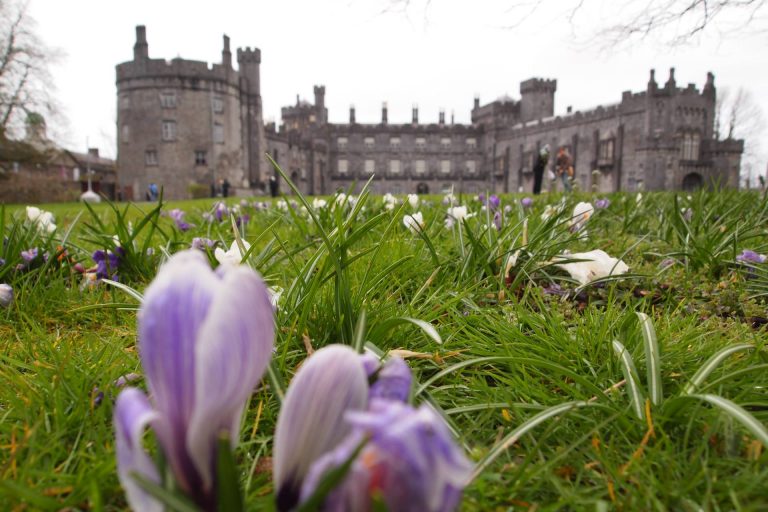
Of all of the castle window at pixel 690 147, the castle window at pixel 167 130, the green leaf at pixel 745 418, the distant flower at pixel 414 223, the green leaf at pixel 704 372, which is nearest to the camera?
the green leaf at pixel 745 418

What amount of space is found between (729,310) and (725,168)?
5233 cm

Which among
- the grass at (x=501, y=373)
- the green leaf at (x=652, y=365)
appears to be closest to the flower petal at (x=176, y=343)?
the grass at (x=501, y=373)

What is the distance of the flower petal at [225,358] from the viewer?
0.47 m

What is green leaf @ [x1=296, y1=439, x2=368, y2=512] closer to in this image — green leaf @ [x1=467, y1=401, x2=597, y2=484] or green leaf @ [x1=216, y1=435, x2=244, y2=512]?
green leaf @ [x1=216, y1=435, x2=244, y2=512]

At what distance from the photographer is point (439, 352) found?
4.63 ft

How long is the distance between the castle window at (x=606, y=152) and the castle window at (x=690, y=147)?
5885 millimetres

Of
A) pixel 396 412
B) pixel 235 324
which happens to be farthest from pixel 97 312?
pixel 396 412

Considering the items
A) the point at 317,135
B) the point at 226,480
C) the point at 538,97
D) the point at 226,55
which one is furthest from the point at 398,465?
the point at 538,97

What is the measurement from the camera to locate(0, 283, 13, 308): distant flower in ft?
6.13

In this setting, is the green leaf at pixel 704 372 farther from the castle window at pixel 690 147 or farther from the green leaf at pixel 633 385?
the castle window at pixel 690 147

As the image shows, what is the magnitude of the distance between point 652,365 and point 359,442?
913mm

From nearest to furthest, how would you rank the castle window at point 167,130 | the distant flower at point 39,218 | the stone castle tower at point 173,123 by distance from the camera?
the distant flower at point 39,218
the stone castle tower at point 173,123
the castle window at point 167,130

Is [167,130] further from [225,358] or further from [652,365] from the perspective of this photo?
[225,358]

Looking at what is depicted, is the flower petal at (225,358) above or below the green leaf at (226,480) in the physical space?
above
